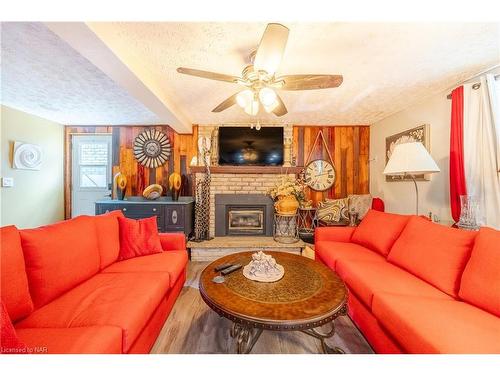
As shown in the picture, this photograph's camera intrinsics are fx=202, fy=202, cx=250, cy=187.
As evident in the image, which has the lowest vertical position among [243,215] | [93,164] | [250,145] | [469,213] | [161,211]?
[243,215]

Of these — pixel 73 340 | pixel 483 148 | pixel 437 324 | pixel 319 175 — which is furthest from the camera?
pixel 319 175

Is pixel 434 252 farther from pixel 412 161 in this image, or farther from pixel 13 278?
pixel 13 278

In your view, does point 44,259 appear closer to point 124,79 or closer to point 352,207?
point 124,79

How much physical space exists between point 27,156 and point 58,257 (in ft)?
10.4

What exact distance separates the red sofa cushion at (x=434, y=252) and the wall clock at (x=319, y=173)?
2108 mm

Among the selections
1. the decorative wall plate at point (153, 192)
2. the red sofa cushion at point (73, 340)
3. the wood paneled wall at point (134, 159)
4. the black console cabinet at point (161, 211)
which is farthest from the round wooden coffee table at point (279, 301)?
the wood paneled wall at point (134, 159)

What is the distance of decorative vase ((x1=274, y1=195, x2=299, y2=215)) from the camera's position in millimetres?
3326

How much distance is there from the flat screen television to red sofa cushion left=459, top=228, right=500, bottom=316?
2737 millimetres

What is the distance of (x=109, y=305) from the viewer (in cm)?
120

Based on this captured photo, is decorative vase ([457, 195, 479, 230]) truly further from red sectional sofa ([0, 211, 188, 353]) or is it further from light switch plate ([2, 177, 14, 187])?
light switch plate ([2, 177, 14, 187])

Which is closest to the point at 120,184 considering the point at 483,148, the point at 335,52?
the point at 335,52

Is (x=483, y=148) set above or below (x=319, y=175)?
above

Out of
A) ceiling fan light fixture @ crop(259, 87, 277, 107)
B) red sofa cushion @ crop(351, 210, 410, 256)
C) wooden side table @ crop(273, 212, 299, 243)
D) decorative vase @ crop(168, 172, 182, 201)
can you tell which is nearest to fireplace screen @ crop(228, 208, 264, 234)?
wooden side table @ crop(273, 212, 299, 243)
